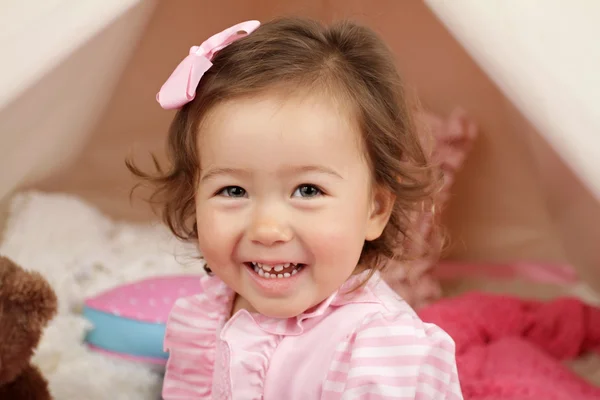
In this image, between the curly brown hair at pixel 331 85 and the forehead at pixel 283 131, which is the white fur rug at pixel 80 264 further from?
the forehead at pixel 283 131

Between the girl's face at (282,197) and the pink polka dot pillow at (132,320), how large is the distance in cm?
53

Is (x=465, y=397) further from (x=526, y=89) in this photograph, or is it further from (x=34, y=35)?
(x=34, y=35)

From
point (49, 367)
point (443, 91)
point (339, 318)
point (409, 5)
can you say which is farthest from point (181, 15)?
point (339, 318)

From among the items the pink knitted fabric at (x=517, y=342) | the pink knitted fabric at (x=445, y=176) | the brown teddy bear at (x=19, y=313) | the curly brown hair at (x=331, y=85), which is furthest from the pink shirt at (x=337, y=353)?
the pink knitted fabric at (x=445, y=176)

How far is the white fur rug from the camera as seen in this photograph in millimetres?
1361

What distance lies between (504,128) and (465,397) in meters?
0.78

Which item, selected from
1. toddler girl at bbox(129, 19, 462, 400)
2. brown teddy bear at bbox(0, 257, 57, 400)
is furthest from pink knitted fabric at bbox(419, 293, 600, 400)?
brown teddy bear at bbox(0, 257, 57, 400)

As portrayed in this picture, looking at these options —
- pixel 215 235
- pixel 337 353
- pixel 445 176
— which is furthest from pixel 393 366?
pixel 445 176

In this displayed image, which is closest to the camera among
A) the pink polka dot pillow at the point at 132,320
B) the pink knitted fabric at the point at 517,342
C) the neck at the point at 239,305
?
the neck at the point at 239,305

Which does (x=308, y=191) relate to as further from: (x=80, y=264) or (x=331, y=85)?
(x=80, y=264)

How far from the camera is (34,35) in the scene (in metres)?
1.11

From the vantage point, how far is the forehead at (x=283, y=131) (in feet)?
2.91

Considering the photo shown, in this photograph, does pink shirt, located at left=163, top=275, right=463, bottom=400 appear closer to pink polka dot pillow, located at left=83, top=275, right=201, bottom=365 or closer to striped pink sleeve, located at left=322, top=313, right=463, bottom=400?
striped pink sleeve, located at left=322, top=313, right=463, bottom=400

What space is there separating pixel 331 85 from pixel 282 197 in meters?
0.16
